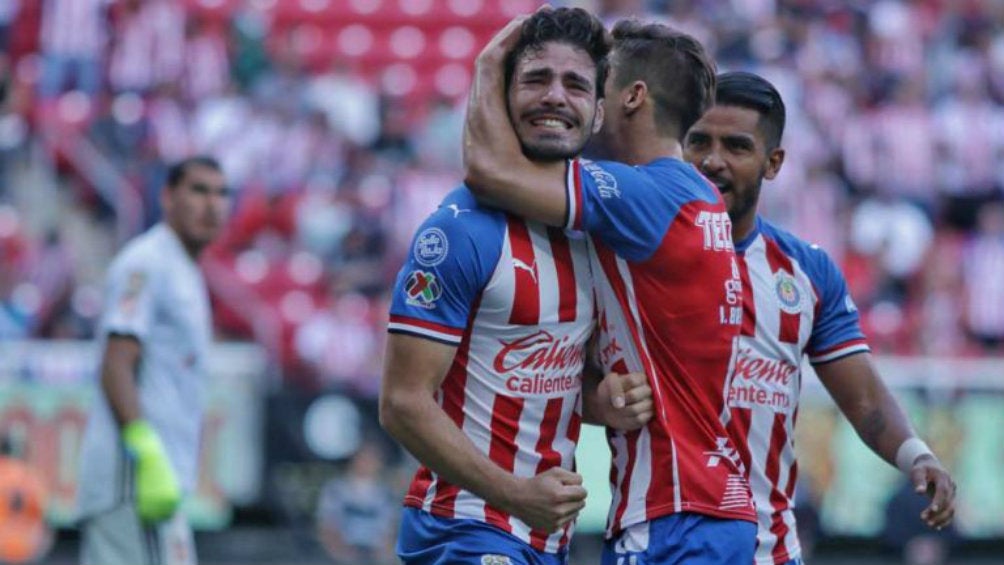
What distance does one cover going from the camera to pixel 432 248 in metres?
4.64

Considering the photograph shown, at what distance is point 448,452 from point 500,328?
39cm

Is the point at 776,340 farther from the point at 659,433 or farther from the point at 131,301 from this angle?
the point at 131,301

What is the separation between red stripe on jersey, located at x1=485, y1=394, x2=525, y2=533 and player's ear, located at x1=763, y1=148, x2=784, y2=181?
139 centimetres

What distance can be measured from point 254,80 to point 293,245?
94.4 inches

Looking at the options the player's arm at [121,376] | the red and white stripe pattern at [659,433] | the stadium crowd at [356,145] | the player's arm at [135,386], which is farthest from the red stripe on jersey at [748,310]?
the stadium crowd at [356,145]

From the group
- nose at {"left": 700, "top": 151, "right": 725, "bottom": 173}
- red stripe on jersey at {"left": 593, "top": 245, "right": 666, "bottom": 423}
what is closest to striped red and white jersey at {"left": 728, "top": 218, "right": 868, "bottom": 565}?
nose at {"left": 700, "top": 151, "right": 725, "bottom": 173}

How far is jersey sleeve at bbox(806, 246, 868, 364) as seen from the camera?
18.9 ft

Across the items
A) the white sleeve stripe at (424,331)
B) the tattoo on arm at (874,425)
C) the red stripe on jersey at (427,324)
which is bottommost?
the tattoo on arm at (874,425)

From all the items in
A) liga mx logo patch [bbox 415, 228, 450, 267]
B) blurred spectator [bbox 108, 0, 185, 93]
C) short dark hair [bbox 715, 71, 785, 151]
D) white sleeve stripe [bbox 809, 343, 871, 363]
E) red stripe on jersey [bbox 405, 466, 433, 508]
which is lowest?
red stripe on jersey [bbox 405, 466, 433, 508]

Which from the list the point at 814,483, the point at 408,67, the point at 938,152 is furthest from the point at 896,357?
the point at 408,67

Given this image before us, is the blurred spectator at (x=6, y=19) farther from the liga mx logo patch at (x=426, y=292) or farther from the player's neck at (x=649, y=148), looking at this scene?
the liga mx logo patch at (x=426, y=292)

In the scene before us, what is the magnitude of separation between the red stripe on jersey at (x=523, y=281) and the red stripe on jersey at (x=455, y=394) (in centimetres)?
13

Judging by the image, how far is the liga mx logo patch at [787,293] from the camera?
566cm

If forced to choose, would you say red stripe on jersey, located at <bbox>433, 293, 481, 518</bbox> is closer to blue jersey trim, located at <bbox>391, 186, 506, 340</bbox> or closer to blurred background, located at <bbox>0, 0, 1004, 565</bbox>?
blue jersey trim, located at <bbox>391, 186, 506, 340</bbox>
